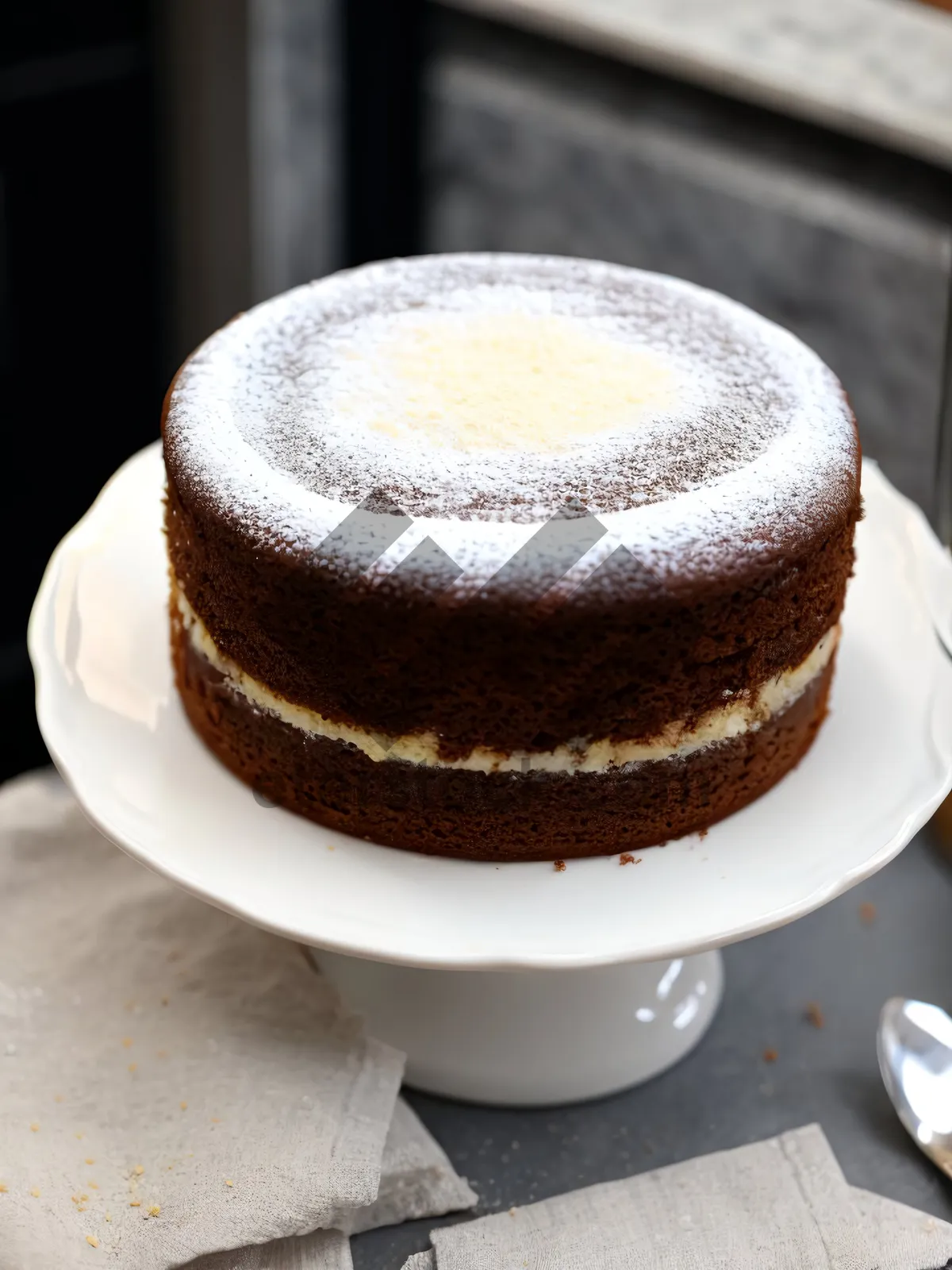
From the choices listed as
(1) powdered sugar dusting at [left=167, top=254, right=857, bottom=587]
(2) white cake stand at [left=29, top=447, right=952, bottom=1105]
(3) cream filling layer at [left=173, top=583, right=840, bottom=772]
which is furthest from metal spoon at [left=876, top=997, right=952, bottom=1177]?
(1) powdered sugar dusting at [left=167, top=254, right=857, bottom=587]

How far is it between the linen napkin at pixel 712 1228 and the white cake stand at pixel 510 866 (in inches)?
5.4

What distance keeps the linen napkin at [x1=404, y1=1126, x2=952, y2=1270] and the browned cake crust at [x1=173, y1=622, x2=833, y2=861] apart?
312 millimetres

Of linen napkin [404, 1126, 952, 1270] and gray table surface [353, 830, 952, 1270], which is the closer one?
linen napkin [404, 1126, 952, 1270]

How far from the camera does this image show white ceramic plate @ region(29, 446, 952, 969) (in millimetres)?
1211

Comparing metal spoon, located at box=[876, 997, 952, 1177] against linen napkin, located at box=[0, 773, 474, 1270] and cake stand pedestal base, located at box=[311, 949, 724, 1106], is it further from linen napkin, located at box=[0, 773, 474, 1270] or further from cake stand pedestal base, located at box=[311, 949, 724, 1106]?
linen napkin, located at box=[0, 773, 474, 1270]

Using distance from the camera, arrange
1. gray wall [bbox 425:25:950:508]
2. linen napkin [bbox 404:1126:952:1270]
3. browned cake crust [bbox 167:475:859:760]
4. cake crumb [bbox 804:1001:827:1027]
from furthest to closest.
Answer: gray wall [bbox 425:25:950:508]
cake crumb [bbox 804:1001:827:1027]
linen napkin [bbox 404:1126:952:1270]
browned cake crust [bbox 167:475:859:760]

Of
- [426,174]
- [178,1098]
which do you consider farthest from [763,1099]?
[426,174]

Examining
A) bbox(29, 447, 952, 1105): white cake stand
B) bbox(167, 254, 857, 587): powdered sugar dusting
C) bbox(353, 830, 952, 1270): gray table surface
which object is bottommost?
bbox(353, 830, 952, 1270): gray table surface

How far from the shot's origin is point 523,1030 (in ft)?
4.69

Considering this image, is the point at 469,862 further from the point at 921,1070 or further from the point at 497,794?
the point at 921,1070

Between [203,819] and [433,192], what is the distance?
5.89ft

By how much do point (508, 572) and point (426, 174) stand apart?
1838 mm

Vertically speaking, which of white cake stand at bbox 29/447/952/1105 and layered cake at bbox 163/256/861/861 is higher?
layered cake at bbox 163/256/861/861

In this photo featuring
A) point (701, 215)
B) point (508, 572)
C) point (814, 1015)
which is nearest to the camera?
point (508, 572)
